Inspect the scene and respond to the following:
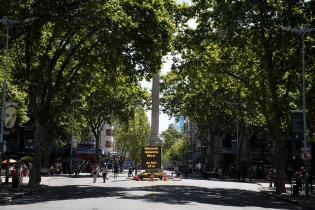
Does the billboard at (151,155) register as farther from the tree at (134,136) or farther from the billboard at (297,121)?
the tree at (134,136)

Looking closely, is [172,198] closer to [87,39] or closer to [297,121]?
[297,121]

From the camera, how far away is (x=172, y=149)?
646 ft

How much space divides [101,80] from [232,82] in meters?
10.8

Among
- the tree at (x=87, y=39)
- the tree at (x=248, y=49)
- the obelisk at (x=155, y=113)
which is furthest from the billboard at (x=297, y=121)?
the obelisk at (x=155, y=113)

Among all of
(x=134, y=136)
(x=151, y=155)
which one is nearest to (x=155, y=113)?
(x=151, y=155)

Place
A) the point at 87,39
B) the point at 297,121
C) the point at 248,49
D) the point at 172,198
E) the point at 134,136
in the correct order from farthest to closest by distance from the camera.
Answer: the point at 134,136
the point at 248,49
the point at 87,39
the point at 297,121
the point at 172,198

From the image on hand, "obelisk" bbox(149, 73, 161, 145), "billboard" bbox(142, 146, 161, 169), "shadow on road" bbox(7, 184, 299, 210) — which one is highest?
Answer: "obelisk" bbox(149, 73, 161, 145)

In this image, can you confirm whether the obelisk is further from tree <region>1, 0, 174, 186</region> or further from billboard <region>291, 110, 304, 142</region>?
billboard <region>291, 110, 304, 142</region>

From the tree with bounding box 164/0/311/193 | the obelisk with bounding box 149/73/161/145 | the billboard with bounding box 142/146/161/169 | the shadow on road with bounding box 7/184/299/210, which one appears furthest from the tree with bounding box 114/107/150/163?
the shadow on road with bounding box 7/184/299/210

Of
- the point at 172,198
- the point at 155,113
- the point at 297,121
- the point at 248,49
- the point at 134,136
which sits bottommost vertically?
the point at 172,198

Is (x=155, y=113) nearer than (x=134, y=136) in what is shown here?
Yes

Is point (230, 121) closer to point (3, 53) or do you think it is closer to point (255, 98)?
point (255, 98)

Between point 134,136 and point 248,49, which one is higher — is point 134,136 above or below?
below

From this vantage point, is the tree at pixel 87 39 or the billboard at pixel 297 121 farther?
the billboard at pixel 297 121
